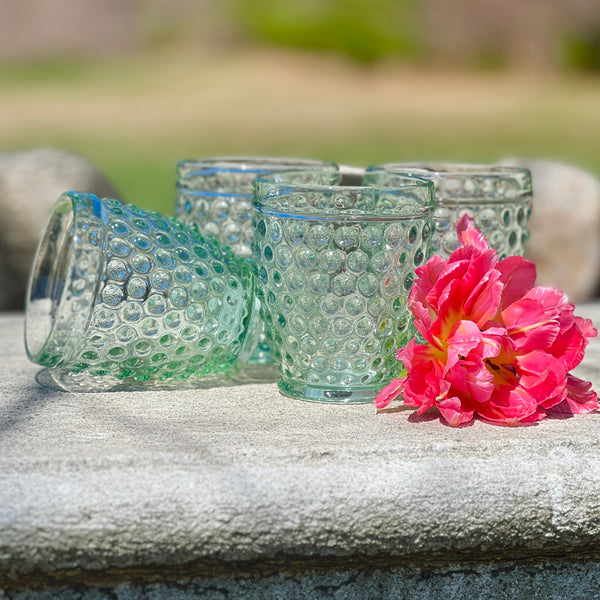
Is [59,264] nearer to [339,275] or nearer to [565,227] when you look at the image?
[339,275]

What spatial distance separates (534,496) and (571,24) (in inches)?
403

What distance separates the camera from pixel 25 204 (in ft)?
8.15

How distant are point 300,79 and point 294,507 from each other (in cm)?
862

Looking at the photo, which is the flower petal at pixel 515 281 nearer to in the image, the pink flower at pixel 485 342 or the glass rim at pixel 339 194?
the pink flower at pixel 485 342

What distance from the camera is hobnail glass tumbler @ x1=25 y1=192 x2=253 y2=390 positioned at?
4.25 feet

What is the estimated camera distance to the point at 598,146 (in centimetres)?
702

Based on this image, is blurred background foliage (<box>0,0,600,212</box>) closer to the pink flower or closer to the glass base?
the glass base

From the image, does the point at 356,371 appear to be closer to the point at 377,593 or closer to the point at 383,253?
the point at 383,253

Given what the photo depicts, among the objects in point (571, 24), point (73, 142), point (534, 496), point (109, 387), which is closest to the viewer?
point (534, 496)

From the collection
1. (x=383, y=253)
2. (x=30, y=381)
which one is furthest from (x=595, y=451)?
(x=30, y=381)

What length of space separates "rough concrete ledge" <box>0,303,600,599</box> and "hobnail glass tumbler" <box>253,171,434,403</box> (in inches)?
3.4

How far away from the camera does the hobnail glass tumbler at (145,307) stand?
129 centimetres

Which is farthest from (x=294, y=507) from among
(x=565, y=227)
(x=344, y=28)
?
(x=344, y=28)

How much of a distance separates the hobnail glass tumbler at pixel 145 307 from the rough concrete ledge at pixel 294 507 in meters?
0.11
